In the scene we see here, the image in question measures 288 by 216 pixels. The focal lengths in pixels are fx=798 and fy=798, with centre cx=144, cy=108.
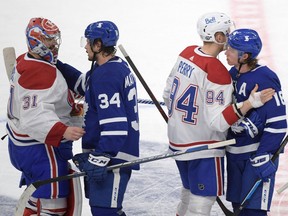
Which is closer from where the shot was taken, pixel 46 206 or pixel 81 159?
pixel 81 159

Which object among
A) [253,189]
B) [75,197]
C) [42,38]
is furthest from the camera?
[75,197]

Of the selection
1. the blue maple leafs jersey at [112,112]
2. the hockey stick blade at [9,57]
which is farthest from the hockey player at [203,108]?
the hockey stick blade at [9,57]

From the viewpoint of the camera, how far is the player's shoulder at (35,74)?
3.64 meters

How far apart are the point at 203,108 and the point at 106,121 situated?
1.47 feet

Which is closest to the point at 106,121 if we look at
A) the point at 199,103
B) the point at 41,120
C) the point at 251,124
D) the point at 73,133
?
the point at 73,133

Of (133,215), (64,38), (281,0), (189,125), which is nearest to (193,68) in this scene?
(189,125)

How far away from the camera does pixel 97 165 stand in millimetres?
3541

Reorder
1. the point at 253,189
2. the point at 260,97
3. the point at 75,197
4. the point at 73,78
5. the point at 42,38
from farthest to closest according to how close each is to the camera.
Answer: the point at 73,78 < the point at 75,197 < the point at 42,38 < the point at 253,189 < the point at 260,97

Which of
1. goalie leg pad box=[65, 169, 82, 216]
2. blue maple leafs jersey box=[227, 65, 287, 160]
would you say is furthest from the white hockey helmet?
goalie leg pad box=[65, 169, 82, 216]

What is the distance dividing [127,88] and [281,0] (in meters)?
3.91

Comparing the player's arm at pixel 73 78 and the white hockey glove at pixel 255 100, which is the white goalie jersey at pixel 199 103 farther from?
the player's arm at pixel 73 78

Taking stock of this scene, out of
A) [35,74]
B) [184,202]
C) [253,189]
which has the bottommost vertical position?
[184,202]

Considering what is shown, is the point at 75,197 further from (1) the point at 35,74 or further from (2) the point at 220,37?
(2) the point at 220,37

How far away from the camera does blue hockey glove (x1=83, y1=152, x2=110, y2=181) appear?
3.54 meters
